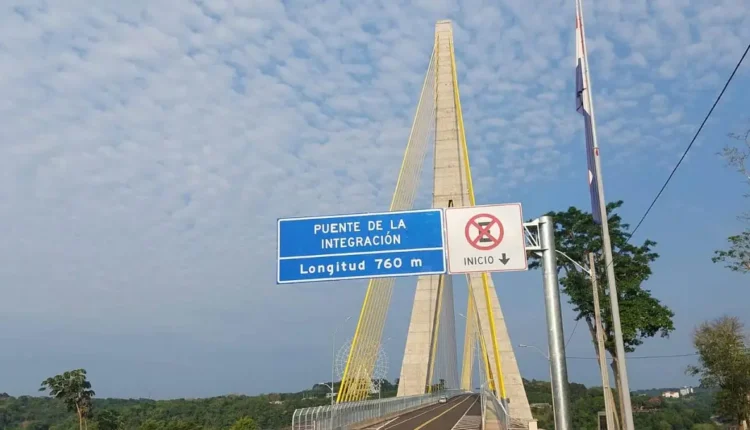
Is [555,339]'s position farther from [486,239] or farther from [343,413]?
[343,413]

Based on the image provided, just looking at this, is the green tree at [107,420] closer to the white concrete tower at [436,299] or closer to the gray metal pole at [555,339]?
the white concrete tower at [436,299]

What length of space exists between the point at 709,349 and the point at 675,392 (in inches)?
2764

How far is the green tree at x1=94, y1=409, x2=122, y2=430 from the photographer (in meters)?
59.7

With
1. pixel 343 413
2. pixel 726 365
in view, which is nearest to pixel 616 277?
pixel 726 365

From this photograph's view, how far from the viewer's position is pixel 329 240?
11594 mm

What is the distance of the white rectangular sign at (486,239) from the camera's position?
10.2 metres

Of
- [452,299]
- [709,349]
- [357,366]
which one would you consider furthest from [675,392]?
[357,366]

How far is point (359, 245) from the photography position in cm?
1146

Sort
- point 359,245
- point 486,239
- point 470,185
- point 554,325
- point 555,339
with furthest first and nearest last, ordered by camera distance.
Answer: point 470,185, point 359,245, point 486,239, point 554,325, point 555,339

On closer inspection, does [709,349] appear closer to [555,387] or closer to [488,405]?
[488,405]

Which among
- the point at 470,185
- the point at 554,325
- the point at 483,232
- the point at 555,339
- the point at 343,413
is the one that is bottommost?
the point at 343,413

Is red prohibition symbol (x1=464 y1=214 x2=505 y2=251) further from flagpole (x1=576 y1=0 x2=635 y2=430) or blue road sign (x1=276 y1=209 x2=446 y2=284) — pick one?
flagpole (x1=576 y1=0 x2=635 y2=430)

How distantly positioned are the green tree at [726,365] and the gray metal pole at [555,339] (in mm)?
26337

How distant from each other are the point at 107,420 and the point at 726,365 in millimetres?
55487
